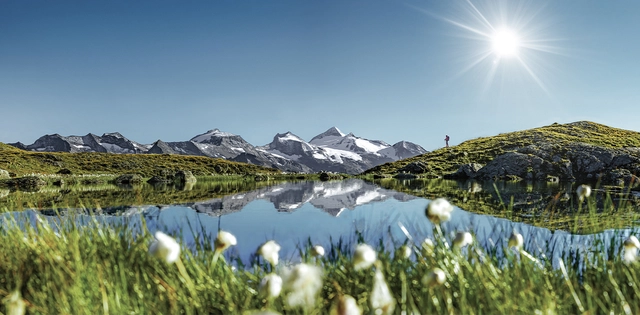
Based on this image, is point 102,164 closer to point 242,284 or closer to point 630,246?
point 242,284

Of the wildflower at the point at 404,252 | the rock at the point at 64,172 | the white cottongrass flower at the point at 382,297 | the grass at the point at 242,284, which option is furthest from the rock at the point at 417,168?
the white cottongrass flower at the point at 382,297

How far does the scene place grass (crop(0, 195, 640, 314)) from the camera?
11.2ft

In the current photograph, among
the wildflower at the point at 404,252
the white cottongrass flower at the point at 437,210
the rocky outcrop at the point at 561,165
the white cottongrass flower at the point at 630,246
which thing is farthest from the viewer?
the rocky outcrop at the point at 561,165

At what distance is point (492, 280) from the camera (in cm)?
362

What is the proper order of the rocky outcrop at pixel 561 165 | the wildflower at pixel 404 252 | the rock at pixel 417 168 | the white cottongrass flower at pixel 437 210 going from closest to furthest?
the white cottongrass flower at pixel 437 210 → the wildflower at pixel 404 252 → the rocky outcrop at pixel 561 165 → the rock at pixel 417 168

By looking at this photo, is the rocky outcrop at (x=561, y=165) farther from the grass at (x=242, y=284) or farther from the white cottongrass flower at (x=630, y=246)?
the grass at (x=242, y=284)

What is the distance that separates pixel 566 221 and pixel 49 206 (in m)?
20.9

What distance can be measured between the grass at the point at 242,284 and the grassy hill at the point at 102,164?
64554 mm

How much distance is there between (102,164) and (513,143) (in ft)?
294

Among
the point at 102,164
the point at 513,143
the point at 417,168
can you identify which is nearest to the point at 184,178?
the point at 102,164

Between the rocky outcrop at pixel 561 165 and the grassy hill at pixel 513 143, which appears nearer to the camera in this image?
the rocky outcrop at pixel 561 165

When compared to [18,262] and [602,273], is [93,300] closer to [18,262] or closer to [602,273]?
[18,262]

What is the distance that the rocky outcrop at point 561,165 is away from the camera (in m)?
49.5

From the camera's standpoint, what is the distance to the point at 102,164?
238 feet
